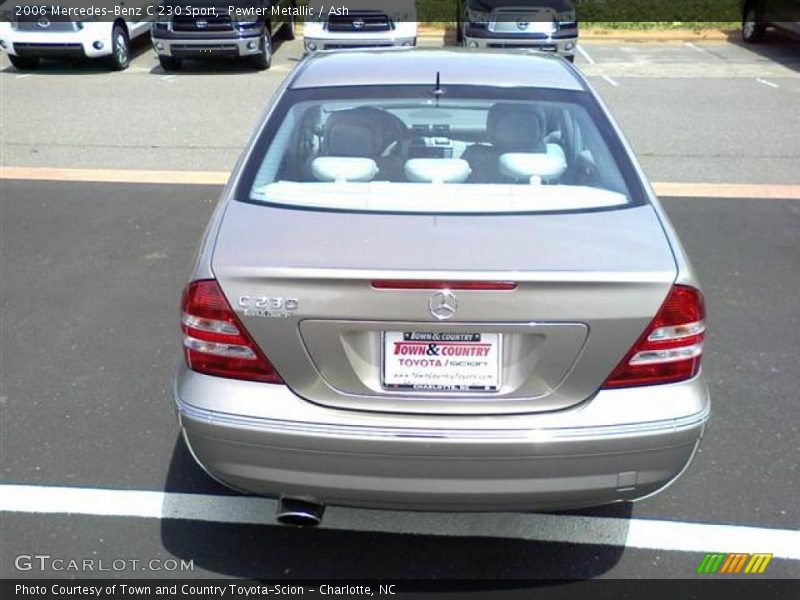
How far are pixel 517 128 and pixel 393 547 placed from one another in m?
1.68

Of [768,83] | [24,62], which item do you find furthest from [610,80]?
[24,62]

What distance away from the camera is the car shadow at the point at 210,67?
552 inches

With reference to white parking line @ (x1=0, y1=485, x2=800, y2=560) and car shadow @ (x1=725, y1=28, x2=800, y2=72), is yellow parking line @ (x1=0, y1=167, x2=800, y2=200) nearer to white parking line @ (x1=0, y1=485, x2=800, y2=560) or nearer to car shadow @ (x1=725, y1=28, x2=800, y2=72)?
white parking line @ (x1=0, y1=485, x2=800, y2=560)

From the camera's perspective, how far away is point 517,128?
3170 millimetres

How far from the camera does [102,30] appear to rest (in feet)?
44.6

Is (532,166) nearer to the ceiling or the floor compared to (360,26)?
nearer to the ceiling

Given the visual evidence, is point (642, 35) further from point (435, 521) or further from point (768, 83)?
point (435, 521)

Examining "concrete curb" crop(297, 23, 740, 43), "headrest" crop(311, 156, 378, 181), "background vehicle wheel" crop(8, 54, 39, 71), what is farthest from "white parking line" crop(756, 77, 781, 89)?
"background vehicle wheel" crop(8, 54, 39, 71)

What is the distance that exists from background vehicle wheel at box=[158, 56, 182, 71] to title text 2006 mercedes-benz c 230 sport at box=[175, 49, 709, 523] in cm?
1252

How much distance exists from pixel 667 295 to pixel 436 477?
0.84 metres

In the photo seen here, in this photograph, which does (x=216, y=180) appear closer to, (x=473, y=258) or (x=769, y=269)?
(x=769, y=269)

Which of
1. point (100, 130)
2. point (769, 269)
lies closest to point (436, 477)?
point (769, 269)

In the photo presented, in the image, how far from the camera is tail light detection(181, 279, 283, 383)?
7.64 ft

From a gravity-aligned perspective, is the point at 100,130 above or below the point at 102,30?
below
